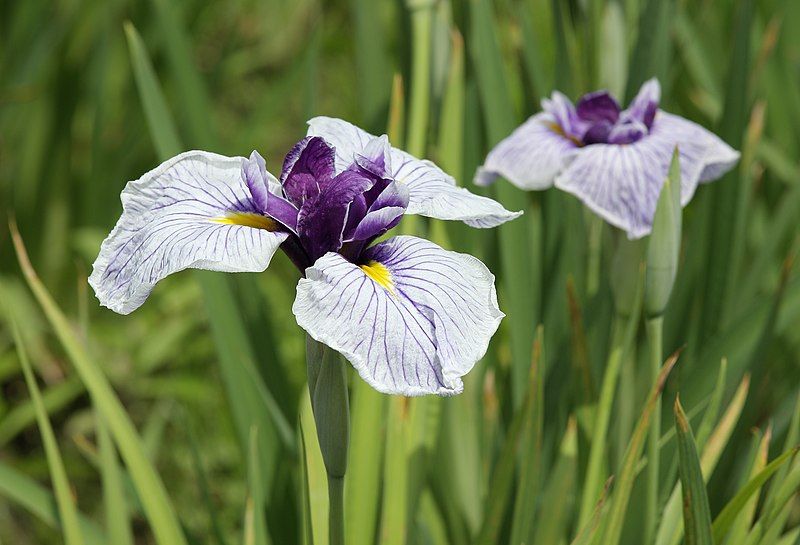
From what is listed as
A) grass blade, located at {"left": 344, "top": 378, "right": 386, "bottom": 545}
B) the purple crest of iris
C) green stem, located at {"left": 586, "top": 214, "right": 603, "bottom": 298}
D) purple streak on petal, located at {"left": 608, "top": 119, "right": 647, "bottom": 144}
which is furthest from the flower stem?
green stem, located at {"left": 586, "top": 214, "right": 603, "bottom": 298}

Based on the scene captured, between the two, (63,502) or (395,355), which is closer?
(395,355)

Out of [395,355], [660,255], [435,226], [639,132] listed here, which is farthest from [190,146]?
[395,355]

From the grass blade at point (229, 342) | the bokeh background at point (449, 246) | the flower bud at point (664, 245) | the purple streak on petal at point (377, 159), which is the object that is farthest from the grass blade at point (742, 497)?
the grass blade at point (229, 342)

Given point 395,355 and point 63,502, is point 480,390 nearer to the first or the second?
point 63,502

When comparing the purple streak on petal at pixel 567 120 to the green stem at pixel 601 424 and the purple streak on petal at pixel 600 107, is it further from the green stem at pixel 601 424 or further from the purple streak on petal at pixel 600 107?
the green stem at pixel 601 424

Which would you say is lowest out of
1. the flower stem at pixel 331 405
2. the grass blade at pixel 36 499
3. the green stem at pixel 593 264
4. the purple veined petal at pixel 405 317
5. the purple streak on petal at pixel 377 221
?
the grass blade at pixel 36 499
